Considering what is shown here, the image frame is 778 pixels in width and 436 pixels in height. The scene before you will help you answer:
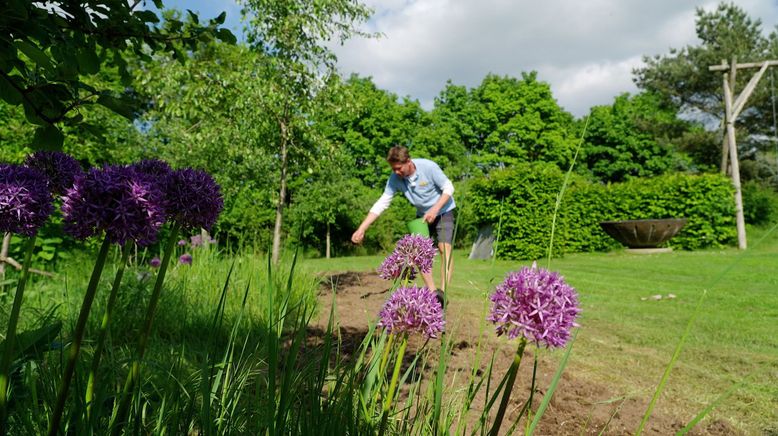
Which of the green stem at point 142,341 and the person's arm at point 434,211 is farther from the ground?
the person's arm at point 434,211

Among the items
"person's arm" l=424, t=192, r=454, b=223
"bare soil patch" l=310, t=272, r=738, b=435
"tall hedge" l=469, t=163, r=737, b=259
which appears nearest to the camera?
"bare soil patch" l=310, t=272, r=738, b=435

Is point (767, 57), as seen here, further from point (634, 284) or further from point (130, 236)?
point (130, 236)

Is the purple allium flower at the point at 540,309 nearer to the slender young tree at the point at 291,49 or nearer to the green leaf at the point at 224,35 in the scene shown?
the green leaf at the point at 224,35

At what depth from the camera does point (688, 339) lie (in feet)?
15.6

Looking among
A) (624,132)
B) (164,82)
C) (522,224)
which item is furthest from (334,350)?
(624,132)

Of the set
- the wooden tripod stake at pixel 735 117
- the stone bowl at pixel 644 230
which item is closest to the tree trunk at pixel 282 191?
the stone bowl at pixel 644 230

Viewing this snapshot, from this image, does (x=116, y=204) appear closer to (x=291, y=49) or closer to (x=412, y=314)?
(x=412, y=314)

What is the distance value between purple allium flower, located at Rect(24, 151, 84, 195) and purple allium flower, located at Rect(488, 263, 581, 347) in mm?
1144

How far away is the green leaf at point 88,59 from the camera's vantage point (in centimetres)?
192

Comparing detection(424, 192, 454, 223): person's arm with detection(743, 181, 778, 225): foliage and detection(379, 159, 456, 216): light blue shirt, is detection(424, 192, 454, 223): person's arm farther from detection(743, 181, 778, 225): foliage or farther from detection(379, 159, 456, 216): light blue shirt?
detection(743, 181, 778, 225): foliage

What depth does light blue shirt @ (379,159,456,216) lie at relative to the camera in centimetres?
537

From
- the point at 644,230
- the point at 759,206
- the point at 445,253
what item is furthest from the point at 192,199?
the point at 759,206

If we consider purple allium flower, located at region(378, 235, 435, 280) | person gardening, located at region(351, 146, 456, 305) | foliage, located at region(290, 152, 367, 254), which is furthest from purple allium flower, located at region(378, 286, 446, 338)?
foliage, located at region(290, 152, 367, 254)

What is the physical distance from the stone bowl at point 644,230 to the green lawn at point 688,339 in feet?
13.7
